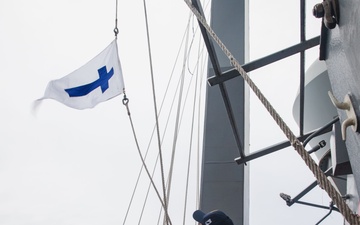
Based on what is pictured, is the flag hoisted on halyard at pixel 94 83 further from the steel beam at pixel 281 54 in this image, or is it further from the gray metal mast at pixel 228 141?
the steel beam at pixel 281 54

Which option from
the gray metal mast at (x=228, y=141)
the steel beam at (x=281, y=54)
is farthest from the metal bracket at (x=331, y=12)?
the gray metal mast at (x=228, y=141)

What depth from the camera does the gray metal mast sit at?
358 centimetres

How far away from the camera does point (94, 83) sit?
329 centimetres

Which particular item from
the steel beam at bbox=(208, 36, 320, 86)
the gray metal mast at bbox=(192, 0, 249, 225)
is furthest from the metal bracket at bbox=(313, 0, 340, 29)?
the gray metal mast at bbox=(192, 0, 249, 225)

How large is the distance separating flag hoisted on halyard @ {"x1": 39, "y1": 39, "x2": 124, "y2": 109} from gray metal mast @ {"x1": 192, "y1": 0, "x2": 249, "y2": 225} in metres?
1.00

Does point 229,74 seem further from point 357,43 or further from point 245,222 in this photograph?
point 245,222

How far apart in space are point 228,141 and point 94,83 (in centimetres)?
148

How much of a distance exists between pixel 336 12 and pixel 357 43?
190mm

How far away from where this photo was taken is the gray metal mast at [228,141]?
3584 mm

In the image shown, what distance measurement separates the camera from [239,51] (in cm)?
402

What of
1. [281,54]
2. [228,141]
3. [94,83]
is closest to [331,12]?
[281,54]

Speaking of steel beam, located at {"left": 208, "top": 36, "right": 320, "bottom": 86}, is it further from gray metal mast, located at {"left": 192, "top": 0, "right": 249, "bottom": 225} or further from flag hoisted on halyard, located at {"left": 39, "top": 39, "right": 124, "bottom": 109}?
flag hoisted on halyard, located at {"left": 39, "top": 39, "right": 124, "bottom": 109}

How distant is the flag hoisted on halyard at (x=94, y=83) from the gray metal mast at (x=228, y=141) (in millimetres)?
998

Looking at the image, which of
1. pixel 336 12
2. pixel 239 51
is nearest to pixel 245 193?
pixel 239 51
